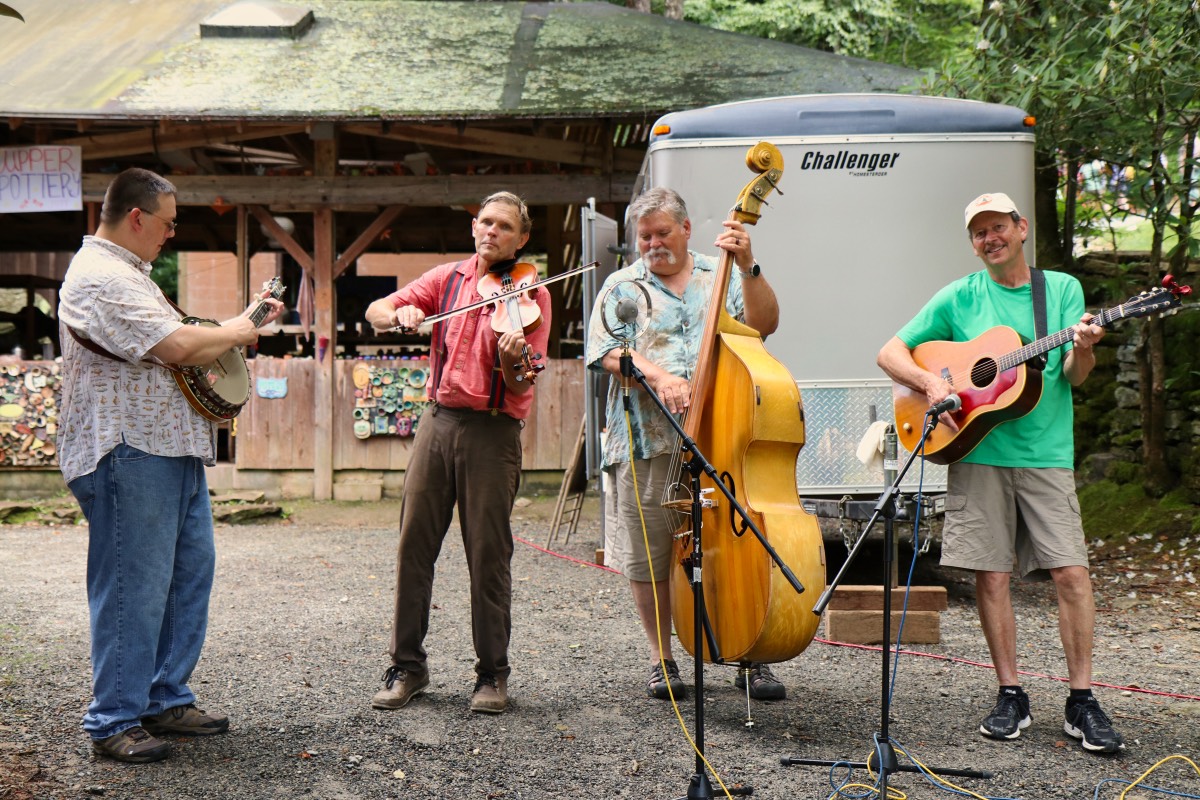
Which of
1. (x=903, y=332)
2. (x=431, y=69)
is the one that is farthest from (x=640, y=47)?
(x=903, y=332)

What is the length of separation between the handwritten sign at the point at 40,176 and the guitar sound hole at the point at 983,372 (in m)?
9.81

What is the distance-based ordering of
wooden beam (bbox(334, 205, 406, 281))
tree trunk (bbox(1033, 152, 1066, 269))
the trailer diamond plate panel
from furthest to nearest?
wooden beam (bbox(334, 205, 406, 281)) → tree trunk (bbox(1033, 152, 1066, 269)) → the trailer diamond plate panel

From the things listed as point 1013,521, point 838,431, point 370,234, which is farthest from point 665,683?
point 370,234

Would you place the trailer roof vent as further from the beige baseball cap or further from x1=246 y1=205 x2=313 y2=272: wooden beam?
the beige baseball cap

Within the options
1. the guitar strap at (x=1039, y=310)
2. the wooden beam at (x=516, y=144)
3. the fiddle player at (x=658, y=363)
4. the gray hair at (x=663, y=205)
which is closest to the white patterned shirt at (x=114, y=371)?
the fiddle player at (x=658, y=363)

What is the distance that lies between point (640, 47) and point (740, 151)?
6.38 metres

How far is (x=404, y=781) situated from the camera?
12.0 feet

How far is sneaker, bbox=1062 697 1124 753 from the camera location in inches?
154

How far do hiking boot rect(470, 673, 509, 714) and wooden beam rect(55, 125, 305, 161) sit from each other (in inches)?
316

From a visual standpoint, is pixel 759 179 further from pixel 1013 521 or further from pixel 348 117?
pixel 348 117

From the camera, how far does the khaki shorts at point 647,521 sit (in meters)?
4.46

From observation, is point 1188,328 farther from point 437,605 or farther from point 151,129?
point 151,129

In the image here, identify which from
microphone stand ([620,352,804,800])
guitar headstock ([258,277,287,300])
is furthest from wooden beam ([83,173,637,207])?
microphone stand ([620,352,804,800])

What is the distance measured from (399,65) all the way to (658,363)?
8463mm
